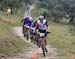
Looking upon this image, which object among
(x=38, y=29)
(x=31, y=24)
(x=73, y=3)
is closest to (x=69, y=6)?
(x=73, y=3)

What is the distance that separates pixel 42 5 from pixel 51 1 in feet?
5.81

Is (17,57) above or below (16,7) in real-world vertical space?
above

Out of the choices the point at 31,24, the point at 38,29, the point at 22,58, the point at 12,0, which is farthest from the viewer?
the point at 12,0

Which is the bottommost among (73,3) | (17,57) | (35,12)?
(35,12)

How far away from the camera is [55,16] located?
49.8 meters

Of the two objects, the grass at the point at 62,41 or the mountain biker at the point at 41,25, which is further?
the grass at the point at 62,41

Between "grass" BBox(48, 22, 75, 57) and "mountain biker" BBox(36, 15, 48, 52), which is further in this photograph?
"grass" BBox(48, 22, 75, 57)

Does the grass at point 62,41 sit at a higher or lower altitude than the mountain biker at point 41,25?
lower

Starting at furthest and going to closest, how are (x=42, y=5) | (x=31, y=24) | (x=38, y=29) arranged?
(x=42, y=5) → (x=31, y=24) → (x=38, y=29)

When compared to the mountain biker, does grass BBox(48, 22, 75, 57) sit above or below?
below

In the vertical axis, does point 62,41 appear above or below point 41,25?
below

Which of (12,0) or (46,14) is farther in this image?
(46,14)

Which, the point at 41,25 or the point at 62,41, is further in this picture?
the point at 62,41

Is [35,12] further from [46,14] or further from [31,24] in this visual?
[31,24]
